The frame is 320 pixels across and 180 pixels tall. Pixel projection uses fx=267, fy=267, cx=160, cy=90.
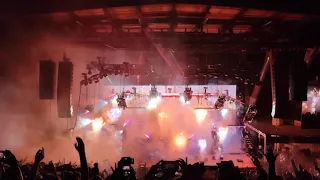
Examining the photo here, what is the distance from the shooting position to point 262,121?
1330cm

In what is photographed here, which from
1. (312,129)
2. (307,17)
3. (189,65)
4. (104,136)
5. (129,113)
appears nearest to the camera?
(307,17)

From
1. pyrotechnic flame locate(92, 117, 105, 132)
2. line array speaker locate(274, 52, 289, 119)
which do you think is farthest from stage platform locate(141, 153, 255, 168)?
line array speaker locate(274, 52, 289, 119)

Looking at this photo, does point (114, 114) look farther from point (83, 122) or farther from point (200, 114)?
point (200, 114)

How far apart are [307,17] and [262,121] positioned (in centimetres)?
779

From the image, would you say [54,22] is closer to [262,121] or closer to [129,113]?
[129,113]

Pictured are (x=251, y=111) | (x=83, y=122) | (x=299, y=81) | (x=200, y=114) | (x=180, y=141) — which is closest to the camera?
(x=299, y=81)

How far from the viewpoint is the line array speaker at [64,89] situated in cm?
769

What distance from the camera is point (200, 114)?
15570 mm

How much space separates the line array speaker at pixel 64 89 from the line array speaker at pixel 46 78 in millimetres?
206

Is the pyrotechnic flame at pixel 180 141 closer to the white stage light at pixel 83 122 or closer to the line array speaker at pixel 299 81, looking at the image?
the white stage light at pixel 83 122

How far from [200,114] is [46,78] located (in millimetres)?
9917

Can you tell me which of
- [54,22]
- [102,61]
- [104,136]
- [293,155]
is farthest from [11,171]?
[104,136]

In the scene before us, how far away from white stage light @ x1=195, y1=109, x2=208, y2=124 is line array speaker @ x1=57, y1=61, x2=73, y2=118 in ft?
30.0

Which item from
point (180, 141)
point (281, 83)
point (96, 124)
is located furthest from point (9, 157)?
point (180, 141)
